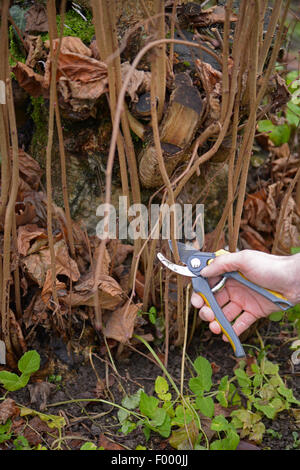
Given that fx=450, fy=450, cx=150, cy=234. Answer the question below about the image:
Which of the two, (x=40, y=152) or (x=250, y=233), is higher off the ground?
(x=40, y=152)

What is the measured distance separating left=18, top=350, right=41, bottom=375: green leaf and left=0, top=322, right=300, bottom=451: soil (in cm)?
14

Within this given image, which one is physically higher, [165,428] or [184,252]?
[184,252]

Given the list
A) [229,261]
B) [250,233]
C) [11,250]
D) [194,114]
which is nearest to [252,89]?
[194,114]

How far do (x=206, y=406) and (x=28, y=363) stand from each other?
548 millimetres

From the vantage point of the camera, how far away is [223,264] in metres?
1.29

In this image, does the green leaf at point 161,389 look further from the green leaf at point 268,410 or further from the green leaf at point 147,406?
the green leaf at point 268,410

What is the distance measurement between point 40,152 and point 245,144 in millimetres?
801

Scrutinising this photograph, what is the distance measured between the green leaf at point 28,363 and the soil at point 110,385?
145 millimetres

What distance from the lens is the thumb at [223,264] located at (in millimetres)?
1287

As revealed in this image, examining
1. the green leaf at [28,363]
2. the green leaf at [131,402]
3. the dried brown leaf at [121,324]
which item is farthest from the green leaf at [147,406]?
the green leaf at [28,363]

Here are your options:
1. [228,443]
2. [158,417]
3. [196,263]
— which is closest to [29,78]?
[196,263]

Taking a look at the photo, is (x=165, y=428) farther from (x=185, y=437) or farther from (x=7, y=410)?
(x=7, y=410)
